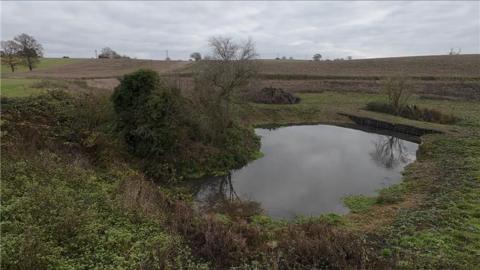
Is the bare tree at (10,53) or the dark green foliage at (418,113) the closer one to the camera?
the dark green foliage at (418,113)

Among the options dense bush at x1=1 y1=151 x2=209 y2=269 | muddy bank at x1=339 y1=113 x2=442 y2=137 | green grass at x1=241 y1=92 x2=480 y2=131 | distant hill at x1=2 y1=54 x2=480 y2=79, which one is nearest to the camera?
dense bush at x1=1 y1=151 x2=209 y2=269

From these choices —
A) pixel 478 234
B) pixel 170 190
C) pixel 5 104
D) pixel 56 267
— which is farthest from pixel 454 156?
pixel 5 104

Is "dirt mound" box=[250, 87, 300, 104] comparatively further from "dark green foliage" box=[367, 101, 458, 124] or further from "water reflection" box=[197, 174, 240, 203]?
"water reflection" box=[197, 174, 240, 203]

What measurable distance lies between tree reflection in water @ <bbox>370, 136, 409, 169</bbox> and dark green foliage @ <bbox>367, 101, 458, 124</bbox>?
5.00 m

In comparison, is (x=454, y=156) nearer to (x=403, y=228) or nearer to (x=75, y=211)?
(x=403, y=228)

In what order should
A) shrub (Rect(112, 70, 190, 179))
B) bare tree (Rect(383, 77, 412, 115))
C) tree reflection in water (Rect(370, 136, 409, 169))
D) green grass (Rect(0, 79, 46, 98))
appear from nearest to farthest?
shrub (Rect(112, 70, 190, 179))
green grass (Rect(0, 79, 46, 98))
tree reflection in water (Rect(370, 136, 409, 169))
bare tree (Rect(383, 77, 412, 115))

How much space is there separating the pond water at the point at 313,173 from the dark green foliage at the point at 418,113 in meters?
5.01

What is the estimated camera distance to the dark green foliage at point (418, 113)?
28.4 m

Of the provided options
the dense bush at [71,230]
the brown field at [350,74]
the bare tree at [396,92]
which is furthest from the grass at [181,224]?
the brown field at [350,74]

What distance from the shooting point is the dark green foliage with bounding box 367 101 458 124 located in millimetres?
28422

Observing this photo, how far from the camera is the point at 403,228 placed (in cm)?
1031

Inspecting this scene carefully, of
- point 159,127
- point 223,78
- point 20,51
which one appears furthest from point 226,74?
point 20,51

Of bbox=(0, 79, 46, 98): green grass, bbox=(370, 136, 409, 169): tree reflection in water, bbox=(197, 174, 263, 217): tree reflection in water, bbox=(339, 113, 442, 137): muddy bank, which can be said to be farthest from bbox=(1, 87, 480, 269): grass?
bbox=(339, 113, 442, 137): muddy bank

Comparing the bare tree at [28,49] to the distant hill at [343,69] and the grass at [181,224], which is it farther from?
the grass at [181,224]
